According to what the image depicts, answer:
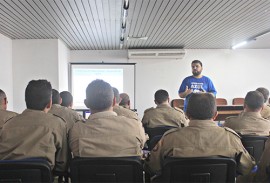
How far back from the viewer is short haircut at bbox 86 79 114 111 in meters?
1.96

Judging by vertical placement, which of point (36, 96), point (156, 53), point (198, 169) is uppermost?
point (156, 53)

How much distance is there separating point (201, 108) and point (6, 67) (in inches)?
219

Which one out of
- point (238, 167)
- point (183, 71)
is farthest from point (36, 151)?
point (183, 71)

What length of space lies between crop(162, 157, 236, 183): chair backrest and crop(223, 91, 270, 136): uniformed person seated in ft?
3.76

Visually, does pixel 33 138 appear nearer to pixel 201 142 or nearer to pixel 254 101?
pixel 201 142

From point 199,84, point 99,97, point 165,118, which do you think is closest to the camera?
point 99,97

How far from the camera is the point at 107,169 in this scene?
1.56 meters

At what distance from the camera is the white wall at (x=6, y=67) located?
5.87m

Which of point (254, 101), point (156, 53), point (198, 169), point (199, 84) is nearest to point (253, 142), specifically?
point (254, 101)

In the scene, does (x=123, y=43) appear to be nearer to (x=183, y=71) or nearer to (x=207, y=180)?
(x=183, y=71)

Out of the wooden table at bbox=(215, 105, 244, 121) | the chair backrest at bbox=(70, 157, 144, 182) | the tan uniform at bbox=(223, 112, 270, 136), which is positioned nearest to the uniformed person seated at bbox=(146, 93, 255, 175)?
the chair backrest at bbox=(70, 157, 144, 182)

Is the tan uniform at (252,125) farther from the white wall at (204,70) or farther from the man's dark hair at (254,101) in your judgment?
the white wall at (204,70)

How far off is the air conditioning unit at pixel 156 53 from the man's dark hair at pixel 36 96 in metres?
6.31

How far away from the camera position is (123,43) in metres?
7.55
